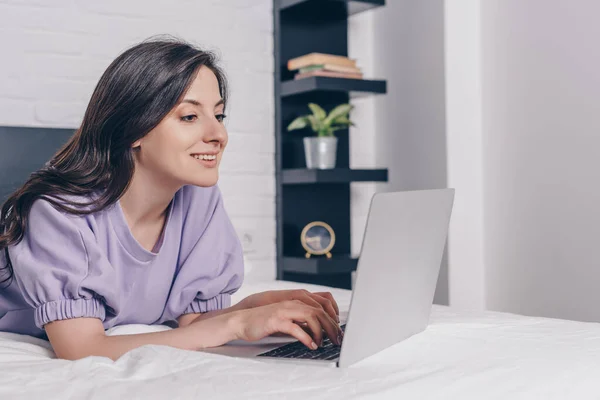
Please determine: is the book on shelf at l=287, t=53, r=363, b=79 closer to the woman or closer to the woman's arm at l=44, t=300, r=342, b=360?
the woman

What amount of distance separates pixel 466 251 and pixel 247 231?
0.88 m

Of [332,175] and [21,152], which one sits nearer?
[21,152]

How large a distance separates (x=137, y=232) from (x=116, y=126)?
8.8 inches

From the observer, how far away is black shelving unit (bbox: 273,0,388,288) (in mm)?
3094

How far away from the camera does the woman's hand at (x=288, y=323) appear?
119cm

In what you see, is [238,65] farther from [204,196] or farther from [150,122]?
[150,122]

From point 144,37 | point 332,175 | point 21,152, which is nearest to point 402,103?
point 332,175

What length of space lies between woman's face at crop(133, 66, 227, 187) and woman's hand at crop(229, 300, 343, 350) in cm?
33

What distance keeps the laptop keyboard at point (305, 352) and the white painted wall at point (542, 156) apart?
1701 mm

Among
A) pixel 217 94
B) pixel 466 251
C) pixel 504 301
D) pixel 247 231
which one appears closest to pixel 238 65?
pixel 247 231

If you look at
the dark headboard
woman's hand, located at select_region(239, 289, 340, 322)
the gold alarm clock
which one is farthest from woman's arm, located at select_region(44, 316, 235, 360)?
the gold alarm clock

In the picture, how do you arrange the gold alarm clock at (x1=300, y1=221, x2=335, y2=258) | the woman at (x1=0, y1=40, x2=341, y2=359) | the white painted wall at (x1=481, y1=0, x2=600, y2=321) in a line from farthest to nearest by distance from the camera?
the gold alarm clock at (x1=300, y1=221, x2=335, y2=258), the white painted wall at (x1=481, y1=0, x2=600, y2=321), the woman at (x1=0, y1=40, x2=341, y2=359)

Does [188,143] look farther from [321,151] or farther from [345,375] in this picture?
[321,151]

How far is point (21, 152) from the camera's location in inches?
101
